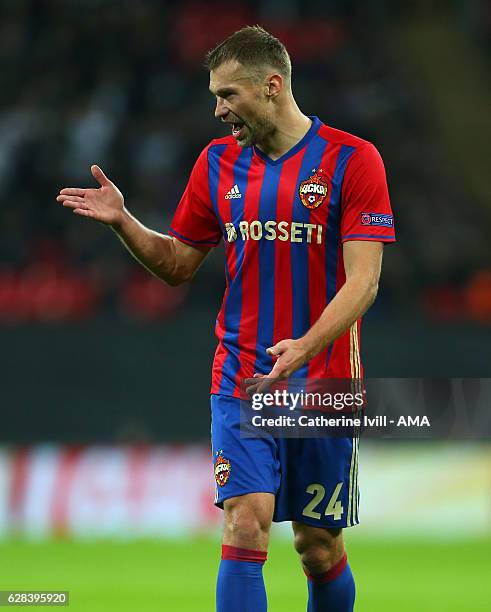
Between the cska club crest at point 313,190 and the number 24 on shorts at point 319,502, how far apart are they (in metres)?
1.00

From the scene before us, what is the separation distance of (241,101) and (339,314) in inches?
33.1

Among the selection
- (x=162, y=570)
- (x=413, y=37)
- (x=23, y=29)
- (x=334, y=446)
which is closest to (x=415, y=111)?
(x=413, y=37)

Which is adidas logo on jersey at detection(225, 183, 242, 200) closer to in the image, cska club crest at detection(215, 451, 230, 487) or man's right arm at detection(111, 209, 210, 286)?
man's right arm at detection(111, 209, 210, 286)

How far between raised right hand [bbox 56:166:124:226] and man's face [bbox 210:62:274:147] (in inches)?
19.7

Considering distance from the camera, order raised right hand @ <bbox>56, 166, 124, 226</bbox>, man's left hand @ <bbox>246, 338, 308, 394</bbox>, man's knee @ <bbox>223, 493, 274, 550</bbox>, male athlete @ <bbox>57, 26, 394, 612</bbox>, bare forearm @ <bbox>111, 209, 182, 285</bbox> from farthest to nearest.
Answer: bare forearm @ <bbox>111, 209, 182, 285</bbox> < raised right hand @ <bbox>56, 166, 124, 226</bbox> < male athlete @ <bbox>57, 26, 394, 612</bbox> < man's knee @ <bbox>223, 493, 274, 550</bbox> < man's left hand @ <bbox>246, 338, 308, 394</bbox>

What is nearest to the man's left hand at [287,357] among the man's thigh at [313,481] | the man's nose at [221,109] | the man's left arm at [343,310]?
the man's left arm at [343,310]

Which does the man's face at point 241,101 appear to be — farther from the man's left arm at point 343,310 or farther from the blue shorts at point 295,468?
the blue shorts at point 295,468

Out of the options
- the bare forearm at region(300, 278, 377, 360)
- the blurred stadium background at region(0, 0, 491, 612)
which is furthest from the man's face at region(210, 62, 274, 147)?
the blurred stadium background at region(0, 0, 491, 612)

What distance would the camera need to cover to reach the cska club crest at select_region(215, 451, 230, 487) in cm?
472

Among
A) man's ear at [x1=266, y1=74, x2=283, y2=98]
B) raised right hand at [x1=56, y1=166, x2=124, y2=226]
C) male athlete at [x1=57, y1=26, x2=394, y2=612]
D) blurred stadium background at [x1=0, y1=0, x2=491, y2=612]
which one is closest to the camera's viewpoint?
male athlete at [x1=57, y1=26, x2=394, y2=612]

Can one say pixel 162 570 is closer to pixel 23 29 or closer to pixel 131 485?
pixel 131 485

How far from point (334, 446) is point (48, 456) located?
6345 mm

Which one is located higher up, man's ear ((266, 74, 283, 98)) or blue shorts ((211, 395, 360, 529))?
man's ear ((266, 74, 283, 98))

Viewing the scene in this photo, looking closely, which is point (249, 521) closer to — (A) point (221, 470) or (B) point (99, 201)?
(A) point (221, 470)
